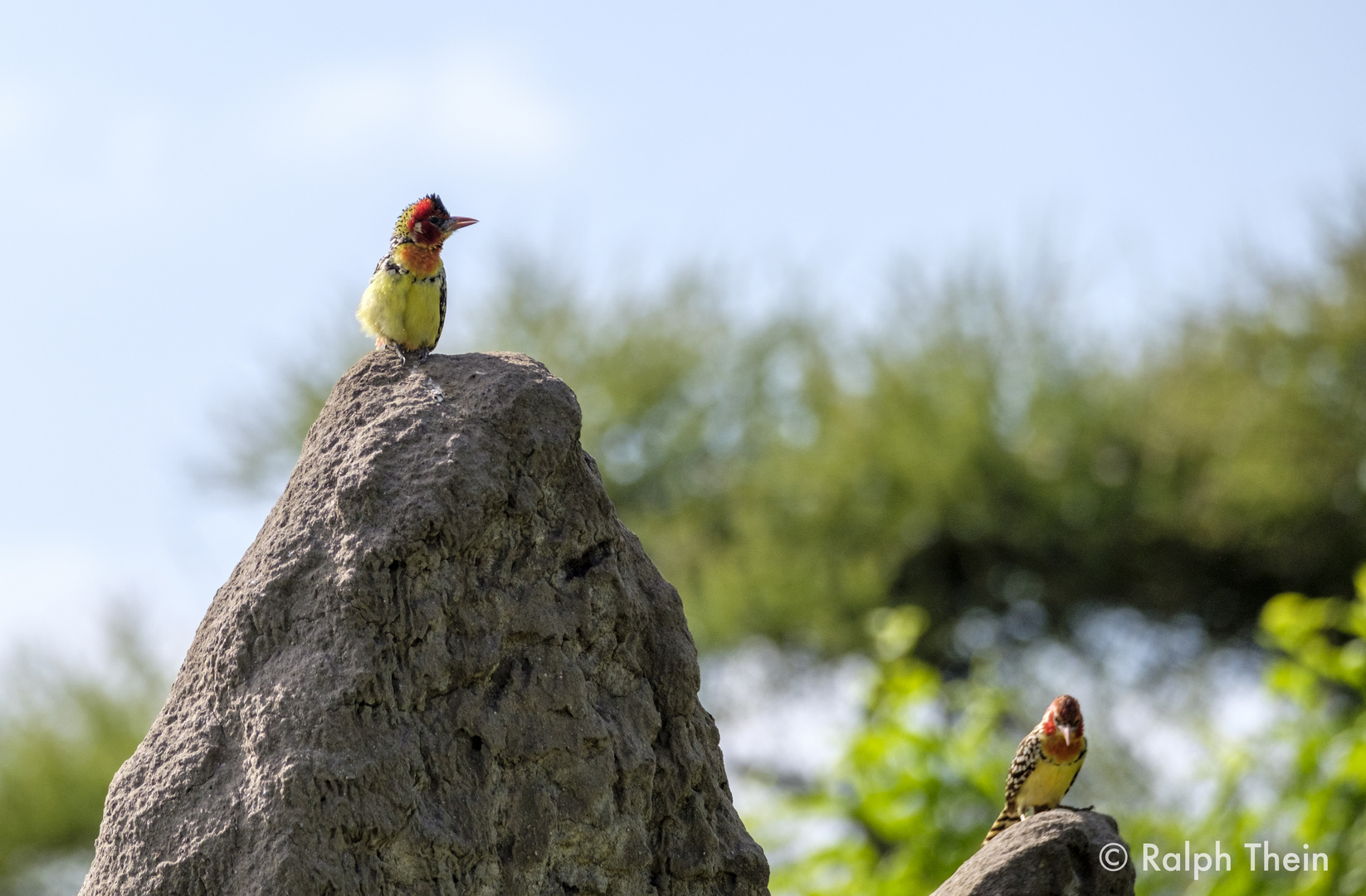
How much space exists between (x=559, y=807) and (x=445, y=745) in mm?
333

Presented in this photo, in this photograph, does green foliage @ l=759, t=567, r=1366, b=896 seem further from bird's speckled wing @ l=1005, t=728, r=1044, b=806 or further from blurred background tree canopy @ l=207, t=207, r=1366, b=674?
blurred background tree canopy @ l=207, t=207, r=1366, b=674

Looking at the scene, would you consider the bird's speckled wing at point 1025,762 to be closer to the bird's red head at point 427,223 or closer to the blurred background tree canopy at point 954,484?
the bird's red head at point 427,223

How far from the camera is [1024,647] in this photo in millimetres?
17672

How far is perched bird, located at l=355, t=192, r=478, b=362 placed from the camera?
368cm

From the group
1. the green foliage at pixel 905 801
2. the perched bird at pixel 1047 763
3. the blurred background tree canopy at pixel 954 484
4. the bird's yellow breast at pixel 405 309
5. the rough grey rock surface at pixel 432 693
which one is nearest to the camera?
the rough grey rock surface at pixel 432 693

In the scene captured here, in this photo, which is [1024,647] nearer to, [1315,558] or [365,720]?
[1315,558]

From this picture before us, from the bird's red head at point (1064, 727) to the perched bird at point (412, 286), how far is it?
2.19m

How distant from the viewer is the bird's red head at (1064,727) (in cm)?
412

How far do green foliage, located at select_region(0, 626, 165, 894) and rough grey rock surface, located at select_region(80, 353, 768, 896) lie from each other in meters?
16.8

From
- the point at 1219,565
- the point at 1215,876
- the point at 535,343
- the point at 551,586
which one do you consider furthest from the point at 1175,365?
the point at 551,586

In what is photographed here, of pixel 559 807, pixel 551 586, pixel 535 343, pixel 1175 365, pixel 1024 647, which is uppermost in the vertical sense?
pixel 535 343

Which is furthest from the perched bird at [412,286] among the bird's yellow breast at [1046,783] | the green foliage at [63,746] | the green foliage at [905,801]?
the green foliage at [63,746]

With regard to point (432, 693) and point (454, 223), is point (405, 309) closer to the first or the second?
point (454, 223)

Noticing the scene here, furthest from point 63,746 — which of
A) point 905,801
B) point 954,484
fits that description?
point 905,801
